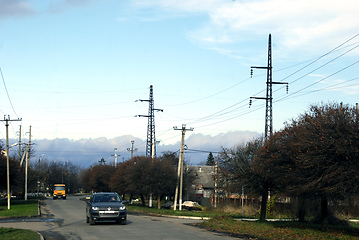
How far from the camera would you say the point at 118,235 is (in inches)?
747

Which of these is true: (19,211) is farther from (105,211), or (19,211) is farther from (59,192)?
(59,192)

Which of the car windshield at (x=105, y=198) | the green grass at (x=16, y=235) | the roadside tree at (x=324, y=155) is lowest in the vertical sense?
the green grass at (x=16, y=235)

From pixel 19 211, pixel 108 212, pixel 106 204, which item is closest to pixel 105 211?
pixel 108 212

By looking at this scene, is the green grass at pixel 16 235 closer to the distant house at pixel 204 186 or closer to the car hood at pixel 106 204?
the car hood at pixel 106 204

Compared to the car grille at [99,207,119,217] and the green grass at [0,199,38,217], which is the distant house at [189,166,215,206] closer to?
the green grass at [0,199,38,217]

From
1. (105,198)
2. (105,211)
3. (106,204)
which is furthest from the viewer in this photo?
(105,198)

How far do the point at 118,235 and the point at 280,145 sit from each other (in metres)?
10.3

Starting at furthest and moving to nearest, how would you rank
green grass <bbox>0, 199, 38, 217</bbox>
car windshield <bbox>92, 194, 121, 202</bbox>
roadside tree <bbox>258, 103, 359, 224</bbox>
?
green grass <bbox>0, 199, 38, 217</bbox> < car windshield <bbox>92, 194, 121, 202</bbox> < roadside tree <bbox>258, 103, 359, 224</bbox>

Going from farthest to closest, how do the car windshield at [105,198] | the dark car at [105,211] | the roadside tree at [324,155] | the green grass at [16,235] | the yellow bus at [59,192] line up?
the yellow bus at [59,192] → the car windshield at [105,198] → the dark car at [105,211] → the roadside tree at [324,155] → the green grass at [16,235]

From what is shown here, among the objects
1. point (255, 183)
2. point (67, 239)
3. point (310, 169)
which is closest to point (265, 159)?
point (255, 183)

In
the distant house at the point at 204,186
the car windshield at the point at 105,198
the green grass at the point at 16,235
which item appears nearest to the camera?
the green grass at the point at 16,235

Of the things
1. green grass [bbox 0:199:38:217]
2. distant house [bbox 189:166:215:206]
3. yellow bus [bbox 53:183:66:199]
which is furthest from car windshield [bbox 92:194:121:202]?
yellow bus [bbox 53:183:66:199]

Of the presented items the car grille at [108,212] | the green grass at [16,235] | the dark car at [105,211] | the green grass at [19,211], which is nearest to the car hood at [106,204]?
the dark car at [105,211]

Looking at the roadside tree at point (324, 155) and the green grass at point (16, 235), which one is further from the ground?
the roadside tree at point (324, 155)
